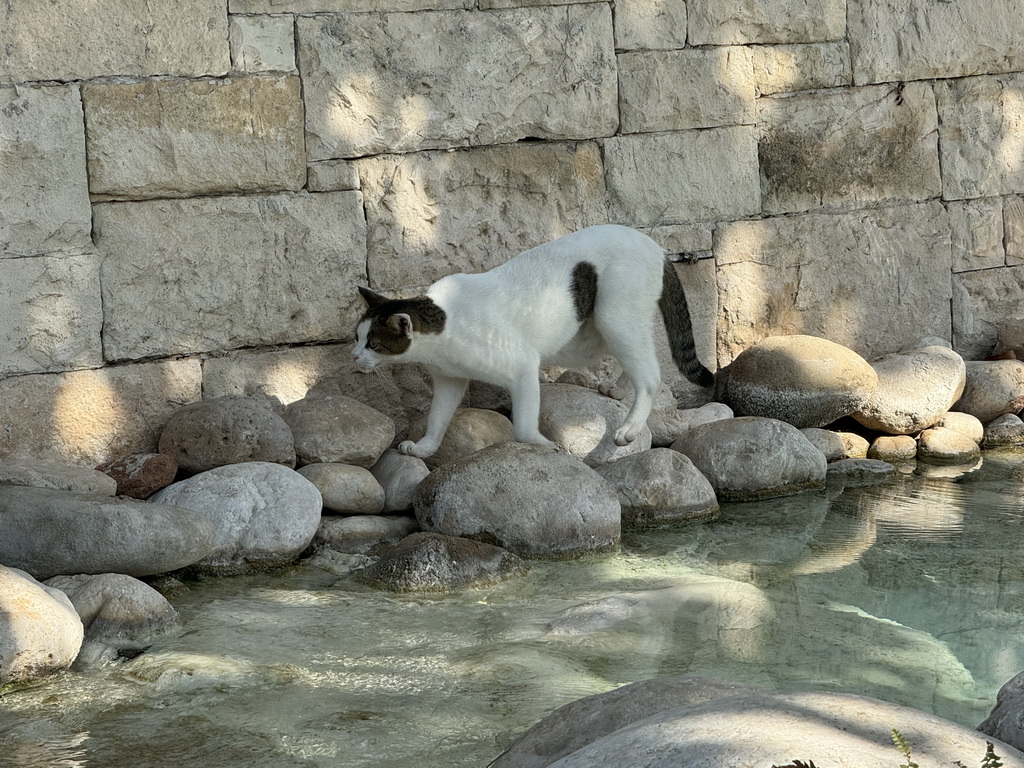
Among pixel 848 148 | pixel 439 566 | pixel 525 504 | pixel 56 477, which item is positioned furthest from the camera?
pixel 848 148

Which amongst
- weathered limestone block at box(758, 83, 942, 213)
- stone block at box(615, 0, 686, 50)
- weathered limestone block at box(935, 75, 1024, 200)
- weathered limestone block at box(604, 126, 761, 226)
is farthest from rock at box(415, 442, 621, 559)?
weathered limestone block at box(935, 75, 1024, 200)

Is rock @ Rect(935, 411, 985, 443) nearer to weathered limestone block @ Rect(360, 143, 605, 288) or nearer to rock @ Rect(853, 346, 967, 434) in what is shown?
rock @ Rect(853, 346, 967, 434)

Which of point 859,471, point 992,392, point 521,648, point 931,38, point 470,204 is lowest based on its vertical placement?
point 521,648

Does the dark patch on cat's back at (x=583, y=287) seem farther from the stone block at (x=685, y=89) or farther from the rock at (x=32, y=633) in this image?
the rock at (x=32, y=633)

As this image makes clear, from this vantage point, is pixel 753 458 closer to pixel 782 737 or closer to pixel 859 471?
pixel 859 471

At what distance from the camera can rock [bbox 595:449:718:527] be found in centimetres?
513

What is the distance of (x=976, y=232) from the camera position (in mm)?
7066

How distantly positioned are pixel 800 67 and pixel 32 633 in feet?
16.0

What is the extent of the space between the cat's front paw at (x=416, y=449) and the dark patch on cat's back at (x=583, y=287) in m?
0.89

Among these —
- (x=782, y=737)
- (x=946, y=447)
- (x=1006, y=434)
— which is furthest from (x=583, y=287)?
(x=782, y=737)

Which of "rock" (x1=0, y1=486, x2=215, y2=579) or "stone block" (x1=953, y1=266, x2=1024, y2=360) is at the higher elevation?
"stone block" (x1=953, y1=266, x2=1024, y2=360)

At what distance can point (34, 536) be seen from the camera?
4137 millimetres

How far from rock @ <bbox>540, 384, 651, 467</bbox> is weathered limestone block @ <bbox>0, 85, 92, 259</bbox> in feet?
7.16

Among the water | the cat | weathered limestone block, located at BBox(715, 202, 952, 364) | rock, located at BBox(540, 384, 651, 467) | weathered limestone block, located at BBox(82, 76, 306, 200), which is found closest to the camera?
the water
